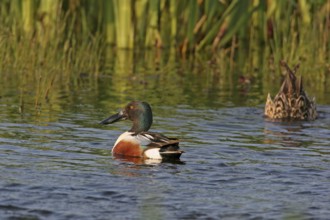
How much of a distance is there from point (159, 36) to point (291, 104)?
26.7ft

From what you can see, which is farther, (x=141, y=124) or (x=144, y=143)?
(x=141, y=124)

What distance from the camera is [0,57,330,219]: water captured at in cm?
909

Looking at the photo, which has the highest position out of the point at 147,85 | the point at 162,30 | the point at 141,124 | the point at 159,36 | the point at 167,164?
the point at 162,30

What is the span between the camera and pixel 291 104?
1578 cm

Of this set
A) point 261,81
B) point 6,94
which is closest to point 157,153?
point 6,94

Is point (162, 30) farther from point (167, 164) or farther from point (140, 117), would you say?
point (167, 164)

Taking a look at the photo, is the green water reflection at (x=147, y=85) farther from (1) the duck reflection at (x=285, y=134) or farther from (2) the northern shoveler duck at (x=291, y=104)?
(1) the duck reflection at (x=285, y=134)

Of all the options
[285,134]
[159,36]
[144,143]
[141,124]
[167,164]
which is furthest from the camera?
[159,36]

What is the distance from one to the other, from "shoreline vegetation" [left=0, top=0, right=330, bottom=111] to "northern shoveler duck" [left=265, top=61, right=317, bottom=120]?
7.87 feet

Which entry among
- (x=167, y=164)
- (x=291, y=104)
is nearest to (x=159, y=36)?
(x=291, y=104)

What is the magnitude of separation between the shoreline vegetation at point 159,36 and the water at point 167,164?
710 mm

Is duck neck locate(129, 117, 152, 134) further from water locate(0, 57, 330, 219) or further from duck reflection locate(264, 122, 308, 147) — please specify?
duck reflection locate(264, 122, 308, 147)

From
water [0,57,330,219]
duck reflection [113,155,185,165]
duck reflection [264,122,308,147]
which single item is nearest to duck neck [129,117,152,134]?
water [0,57,330,219]

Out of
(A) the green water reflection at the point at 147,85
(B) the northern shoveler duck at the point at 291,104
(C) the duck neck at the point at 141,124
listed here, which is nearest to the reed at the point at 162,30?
(A) the green water reflection at the point at 147,85
